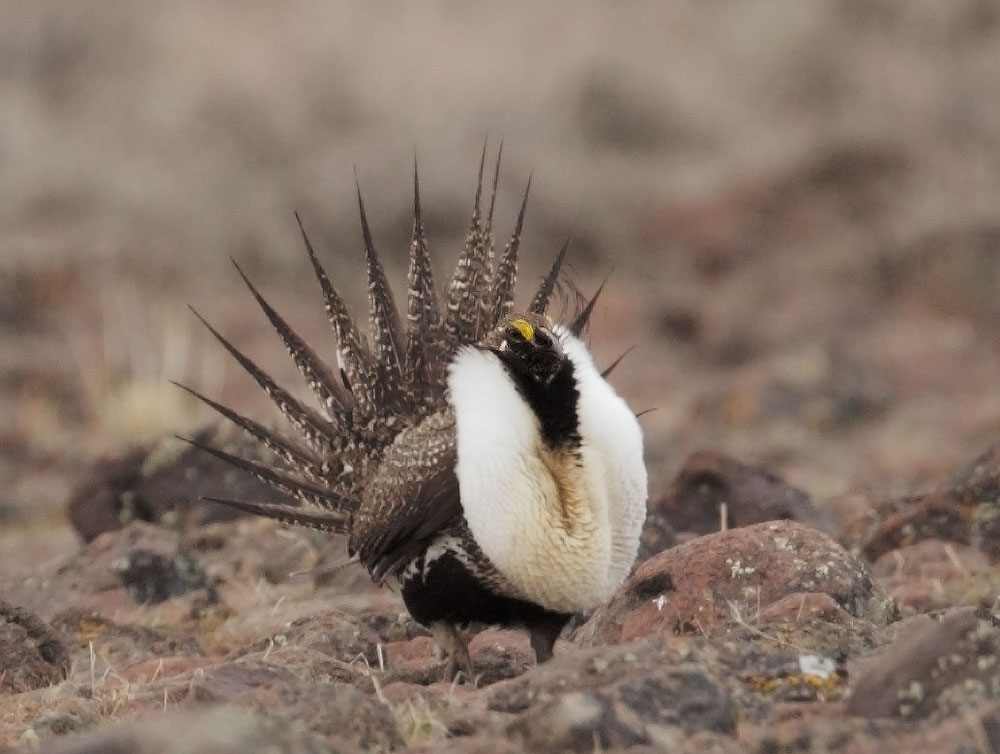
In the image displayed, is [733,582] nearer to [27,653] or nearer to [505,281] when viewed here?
[505,281]

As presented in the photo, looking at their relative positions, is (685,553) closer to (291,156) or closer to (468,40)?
(291,156)

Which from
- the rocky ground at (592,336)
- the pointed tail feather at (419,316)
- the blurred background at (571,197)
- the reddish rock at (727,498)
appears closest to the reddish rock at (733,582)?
the rocky ground at (592,336)

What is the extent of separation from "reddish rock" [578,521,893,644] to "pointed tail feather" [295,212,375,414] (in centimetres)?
102

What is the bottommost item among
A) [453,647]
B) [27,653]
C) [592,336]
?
[592,336]

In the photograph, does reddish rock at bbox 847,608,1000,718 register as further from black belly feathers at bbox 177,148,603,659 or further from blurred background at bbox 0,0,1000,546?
blurred background at bbox 0,0,1000,546

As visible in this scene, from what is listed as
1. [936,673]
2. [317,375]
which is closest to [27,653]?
[317,375]

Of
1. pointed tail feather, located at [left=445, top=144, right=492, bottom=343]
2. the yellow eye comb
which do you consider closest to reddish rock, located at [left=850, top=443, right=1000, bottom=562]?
pointed tail feather, located at [left=445, top=144, right=492, bottom=343]

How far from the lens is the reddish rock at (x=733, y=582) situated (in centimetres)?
507

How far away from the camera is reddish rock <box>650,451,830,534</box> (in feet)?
23.8

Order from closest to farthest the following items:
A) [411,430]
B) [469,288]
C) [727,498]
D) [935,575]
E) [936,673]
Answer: [936,673] → [411,430] → [469,288] → [935,575] → [727,498]

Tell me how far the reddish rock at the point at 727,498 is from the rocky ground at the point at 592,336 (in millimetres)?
20

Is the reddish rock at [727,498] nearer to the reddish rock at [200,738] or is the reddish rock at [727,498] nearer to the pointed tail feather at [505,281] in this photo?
the pointed tail feather at [505,281]

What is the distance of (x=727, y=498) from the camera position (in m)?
7.33

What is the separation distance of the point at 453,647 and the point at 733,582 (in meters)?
0.82
